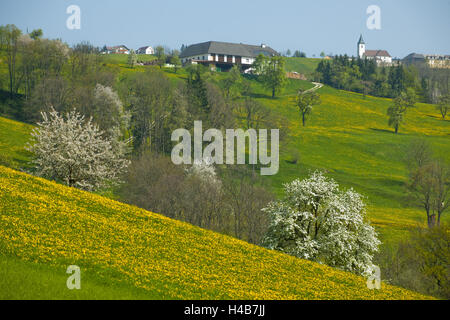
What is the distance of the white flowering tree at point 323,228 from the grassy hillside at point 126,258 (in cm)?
749

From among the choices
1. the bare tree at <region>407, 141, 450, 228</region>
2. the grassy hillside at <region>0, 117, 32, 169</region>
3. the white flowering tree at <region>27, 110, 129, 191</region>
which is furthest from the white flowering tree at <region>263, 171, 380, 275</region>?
the bare tree at <region>407, 141, 450, 228</region>

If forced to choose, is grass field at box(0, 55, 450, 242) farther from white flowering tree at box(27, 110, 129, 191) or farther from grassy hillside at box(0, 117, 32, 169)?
white flowering tree at box(27, 110, 129, 191)

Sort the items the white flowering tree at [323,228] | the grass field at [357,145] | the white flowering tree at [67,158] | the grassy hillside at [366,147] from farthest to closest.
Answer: the grassy hillside at [366,147], the grass field at [357,145], the white flowering tree at [67,158], the white flowering tree at [323,228]

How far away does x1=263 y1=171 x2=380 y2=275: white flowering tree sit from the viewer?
36062 millimetres

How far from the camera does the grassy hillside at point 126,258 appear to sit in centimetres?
1978

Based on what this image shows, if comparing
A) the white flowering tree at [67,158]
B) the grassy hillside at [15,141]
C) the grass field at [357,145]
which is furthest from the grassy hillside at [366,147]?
the grassy hillside at [15,141]

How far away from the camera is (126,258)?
23.2 metres

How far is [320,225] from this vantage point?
3828 centimetres

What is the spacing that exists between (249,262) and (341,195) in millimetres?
16491

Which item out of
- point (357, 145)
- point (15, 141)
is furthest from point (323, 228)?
point (357, 145)

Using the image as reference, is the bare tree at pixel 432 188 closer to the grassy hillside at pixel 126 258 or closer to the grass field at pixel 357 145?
the grass field at pixel 357 145

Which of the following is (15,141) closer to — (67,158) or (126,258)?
(67,158)

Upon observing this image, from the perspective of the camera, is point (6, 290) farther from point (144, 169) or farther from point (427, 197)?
point (427, 197)
